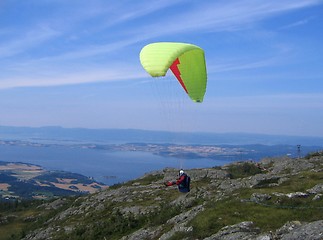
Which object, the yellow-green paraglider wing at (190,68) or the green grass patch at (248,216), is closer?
the green grass patch at (248,216)

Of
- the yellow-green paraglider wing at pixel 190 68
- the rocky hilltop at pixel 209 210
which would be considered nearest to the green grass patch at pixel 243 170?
the rocky hilltop at pixel 209 210

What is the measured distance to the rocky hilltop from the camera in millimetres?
19047

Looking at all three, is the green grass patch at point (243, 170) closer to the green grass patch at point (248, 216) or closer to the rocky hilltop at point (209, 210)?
the rocky hilltop at point (209, 210)

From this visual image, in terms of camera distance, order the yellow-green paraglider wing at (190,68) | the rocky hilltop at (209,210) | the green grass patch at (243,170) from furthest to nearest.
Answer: the green grass patch at (243,170) → the yellow-green paraglider wing at (190,68) → the rocky hilltop at (209,210)

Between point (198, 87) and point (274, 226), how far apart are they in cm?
1149

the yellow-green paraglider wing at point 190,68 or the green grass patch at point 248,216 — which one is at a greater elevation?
the yellow-green paraglider wing at point 190,68

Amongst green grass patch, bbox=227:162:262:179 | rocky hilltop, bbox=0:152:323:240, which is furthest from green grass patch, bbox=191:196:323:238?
green grass patch, bbox=227:162:262:179

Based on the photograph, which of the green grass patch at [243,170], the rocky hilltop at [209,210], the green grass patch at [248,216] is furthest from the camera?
the green grass patch at [243,170]

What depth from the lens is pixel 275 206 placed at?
2155cm

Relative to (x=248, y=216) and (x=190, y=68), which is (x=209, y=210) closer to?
(x=248, y=216)

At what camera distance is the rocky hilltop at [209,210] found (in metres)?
19.0

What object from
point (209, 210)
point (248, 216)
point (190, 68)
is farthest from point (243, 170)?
point (248, 216)

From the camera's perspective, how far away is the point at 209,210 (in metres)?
22.1

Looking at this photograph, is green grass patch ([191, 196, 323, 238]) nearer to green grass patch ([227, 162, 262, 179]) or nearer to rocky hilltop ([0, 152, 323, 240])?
rocky hilltop ([0, 152, 323, 240])
